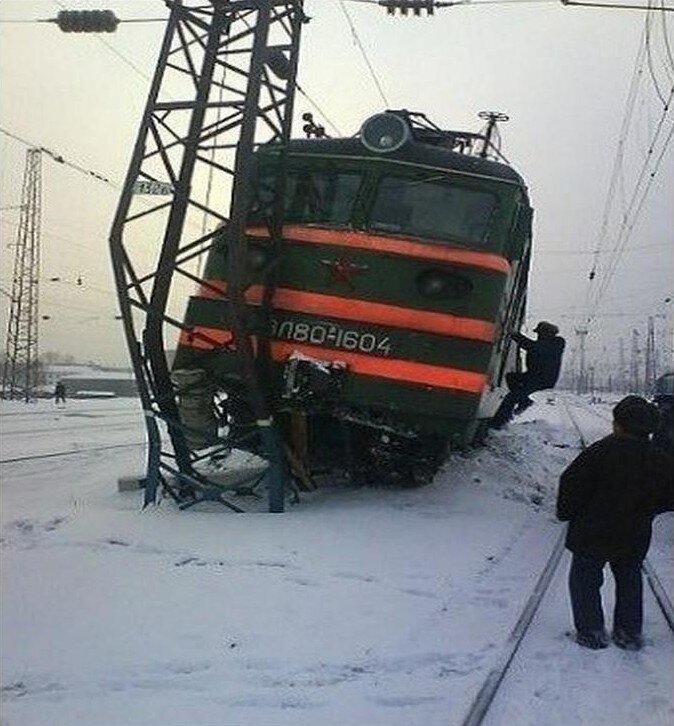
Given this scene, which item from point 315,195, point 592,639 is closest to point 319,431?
point 315,195

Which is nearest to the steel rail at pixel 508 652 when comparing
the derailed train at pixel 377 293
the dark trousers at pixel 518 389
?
the derailed train at pixel 377 293

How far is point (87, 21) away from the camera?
30.7 ft

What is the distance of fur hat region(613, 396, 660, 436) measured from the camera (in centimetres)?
470

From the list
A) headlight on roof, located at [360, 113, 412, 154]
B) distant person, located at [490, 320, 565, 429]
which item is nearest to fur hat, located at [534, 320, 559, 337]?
distant person, located at [490, 320, 565, 429]

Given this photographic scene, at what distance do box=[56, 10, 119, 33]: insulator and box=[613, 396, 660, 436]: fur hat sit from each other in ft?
24.4

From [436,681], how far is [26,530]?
4.60 m

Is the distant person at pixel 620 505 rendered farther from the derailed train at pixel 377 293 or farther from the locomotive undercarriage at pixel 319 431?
the locomotive undercarriage at pixel 319 431

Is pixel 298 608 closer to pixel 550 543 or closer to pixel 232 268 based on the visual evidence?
pixel 550 543

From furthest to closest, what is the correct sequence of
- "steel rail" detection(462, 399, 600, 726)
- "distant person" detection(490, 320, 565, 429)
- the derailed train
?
"distant person" detection(490, 320, 565, 429) < the derailed train < "steel rail" detection(462, 399, 600, 726)

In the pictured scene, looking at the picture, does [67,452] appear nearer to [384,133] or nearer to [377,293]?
[377,293]

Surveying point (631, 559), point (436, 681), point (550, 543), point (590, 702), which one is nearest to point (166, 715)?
point (436, 681)

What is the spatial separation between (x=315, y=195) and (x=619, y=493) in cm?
521

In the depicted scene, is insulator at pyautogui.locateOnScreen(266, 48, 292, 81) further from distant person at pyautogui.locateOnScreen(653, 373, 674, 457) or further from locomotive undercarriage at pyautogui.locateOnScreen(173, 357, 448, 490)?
distant person at pyautogui.locateOnScreen(653, 373, 674, 457)

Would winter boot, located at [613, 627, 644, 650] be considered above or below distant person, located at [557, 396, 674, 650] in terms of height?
below
